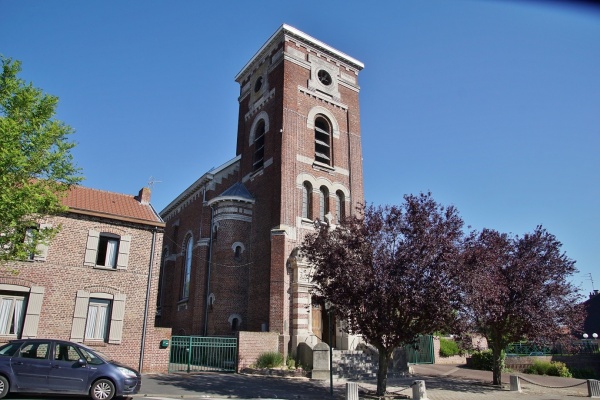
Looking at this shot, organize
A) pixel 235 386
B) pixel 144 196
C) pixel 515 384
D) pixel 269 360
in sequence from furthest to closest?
pixel 144 196, pixel 269 360, pixel 515 384, pixel 235 386

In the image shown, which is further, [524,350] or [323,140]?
[524,350]

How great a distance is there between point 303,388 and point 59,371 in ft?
27.2

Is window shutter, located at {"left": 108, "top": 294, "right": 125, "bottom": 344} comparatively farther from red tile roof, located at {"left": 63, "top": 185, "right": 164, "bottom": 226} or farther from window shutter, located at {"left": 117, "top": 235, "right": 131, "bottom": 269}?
red tile roof, located at {"left": 63, "top": 185, "right": 164, "bottom": 226}

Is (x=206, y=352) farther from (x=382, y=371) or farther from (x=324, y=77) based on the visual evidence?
(x=324, y=77)

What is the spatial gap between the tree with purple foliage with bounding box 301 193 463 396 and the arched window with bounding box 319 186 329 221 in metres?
9.75

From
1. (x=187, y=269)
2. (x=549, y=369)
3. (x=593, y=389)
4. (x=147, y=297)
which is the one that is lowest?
(x=593, y=389)

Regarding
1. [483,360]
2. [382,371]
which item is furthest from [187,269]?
[483,360]

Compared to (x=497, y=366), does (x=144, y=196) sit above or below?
above

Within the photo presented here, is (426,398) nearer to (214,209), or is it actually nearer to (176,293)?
(214,209)

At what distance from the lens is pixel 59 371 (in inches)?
450

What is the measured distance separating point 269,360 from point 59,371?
1000 centimetres

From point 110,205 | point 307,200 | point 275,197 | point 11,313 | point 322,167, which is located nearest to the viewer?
point 11,313

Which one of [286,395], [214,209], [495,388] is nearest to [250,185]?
[214,209]

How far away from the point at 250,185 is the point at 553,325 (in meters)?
17.2
